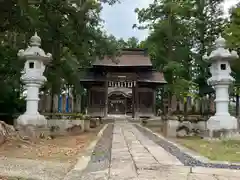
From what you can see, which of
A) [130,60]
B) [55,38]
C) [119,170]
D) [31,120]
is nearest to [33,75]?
[31,120]

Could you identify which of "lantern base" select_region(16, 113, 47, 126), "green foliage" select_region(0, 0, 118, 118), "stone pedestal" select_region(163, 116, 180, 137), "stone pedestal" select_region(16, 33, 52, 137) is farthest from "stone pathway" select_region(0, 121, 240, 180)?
"stone pedestal" select_region(163, 116, 180, 137)

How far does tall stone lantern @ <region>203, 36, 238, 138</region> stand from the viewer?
456 inches

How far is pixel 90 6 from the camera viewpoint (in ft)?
49.3

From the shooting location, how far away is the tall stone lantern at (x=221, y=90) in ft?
38.0

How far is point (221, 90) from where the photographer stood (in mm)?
12086

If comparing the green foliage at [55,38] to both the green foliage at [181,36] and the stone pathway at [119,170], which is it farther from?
the stone pathway at [119,170]

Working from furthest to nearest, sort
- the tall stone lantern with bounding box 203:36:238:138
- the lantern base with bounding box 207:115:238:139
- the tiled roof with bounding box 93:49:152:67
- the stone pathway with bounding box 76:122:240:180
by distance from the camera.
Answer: the tiled roof with bounding box 93:49:152:67 → the tall stone lantern with bounding box 203:36:238:138 → the lantern base with bounding box 207:115:238:139 → the stone pathway with bounding box 76:122:240:180

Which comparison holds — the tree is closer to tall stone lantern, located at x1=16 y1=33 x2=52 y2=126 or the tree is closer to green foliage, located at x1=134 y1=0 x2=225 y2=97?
green foliage, located at x1=134 y1=0 x2=225 y2=97

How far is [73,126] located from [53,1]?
5.29 meters

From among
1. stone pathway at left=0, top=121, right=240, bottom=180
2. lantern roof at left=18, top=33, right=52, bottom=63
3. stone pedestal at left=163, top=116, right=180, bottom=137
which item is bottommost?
stone pathway at left=0, top=121, right=240, bottom=180

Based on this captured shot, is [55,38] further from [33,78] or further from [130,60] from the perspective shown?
[130,60]

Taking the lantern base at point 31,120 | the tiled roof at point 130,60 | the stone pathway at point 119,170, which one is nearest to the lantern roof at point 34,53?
the lantern base at point 31,120

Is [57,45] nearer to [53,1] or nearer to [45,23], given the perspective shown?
[45,23]

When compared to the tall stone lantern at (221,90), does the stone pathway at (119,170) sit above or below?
below
